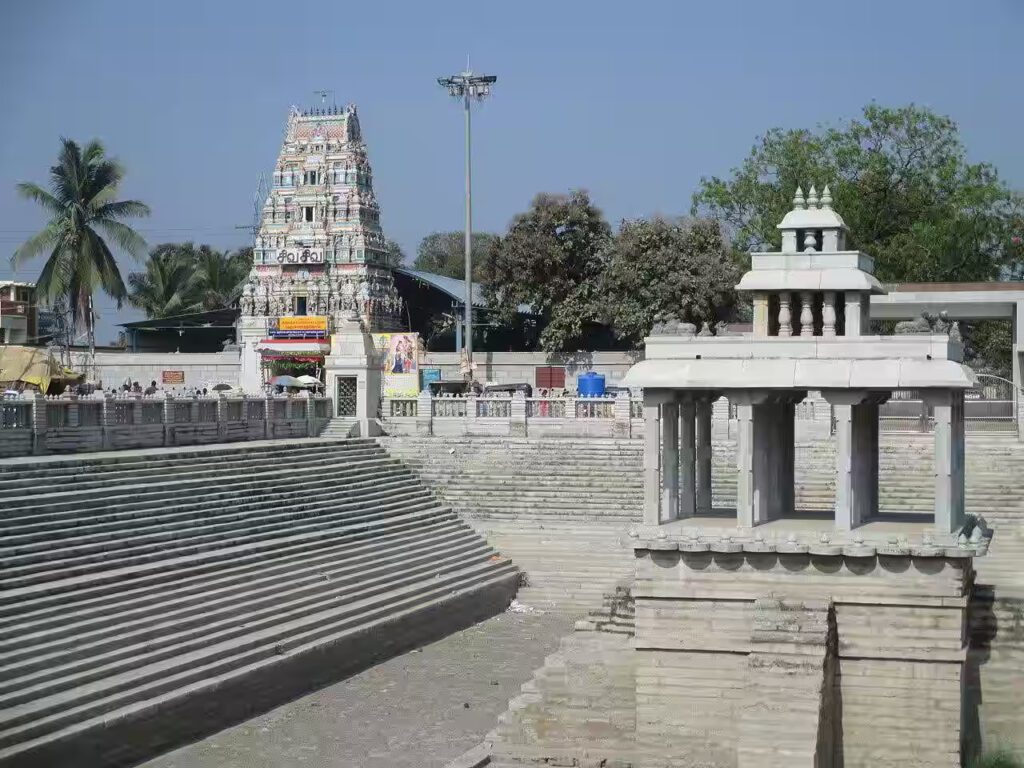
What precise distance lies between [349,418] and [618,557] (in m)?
9.74

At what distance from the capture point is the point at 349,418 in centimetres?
3606

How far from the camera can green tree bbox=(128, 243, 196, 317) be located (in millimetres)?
71062

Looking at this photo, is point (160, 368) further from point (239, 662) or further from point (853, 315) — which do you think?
point (853, 315)

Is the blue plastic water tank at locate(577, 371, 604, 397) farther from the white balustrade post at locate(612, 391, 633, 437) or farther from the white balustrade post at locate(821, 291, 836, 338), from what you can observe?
the white balustrade post at locate(821, 291, 836, 338)

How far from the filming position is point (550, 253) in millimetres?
54562

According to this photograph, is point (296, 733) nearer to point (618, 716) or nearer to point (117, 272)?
point (618, 716)

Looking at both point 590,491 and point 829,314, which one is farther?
point 590,491

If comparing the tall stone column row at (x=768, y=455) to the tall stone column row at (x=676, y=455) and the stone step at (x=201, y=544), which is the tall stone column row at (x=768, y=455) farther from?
the stone step at (x=201, y=544)

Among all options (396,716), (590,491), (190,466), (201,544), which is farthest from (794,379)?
(590,491)

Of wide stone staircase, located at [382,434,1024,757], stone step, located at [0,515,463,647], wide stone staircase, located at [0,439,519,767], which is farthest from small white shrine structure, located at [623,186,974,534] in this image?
stone step, located at [0,515,463,647]

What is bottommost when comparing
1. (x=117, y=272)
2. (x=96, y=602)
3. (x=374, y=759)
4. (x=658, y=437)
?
(x=374, y=759)

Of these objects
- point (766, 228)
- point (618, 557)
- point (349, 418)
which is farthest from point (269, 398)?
point (766, 228)

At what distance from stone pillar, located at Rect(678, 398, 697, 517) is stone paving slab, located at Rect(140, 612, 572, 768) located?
11.9ft

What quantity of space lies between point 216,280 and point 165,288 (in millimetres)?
3031
